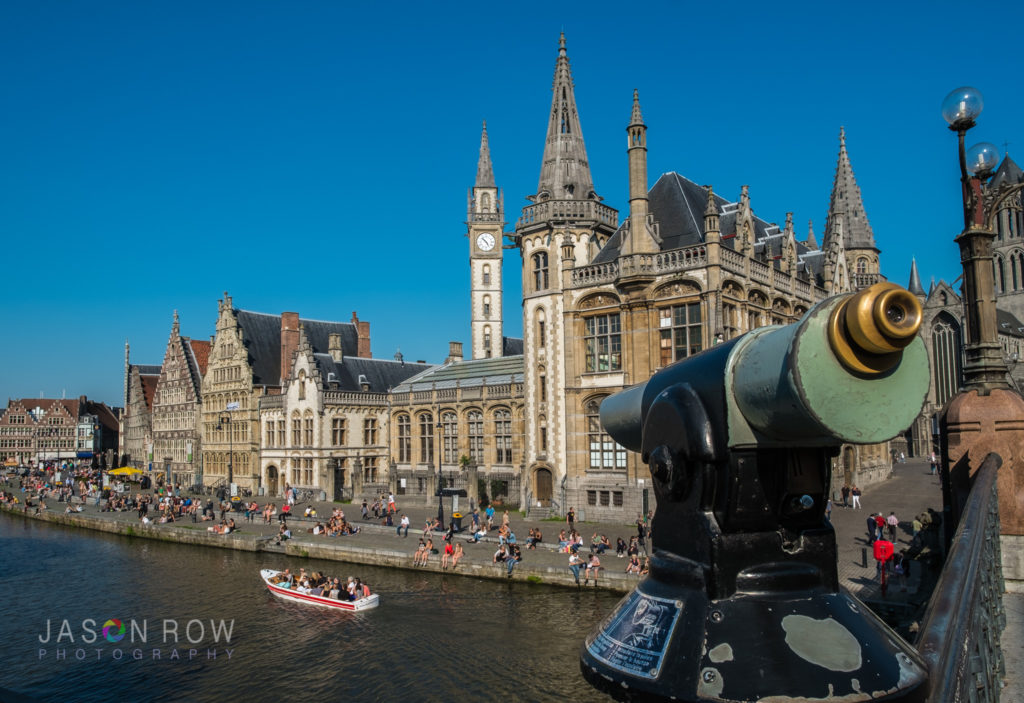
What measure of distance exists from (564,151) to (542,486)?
17.9m

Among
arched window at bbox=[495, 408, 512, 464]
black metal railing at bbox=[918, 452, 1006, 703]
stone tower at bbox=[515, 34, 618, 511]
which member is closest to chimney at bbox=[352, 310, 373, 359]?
arched window at bbox=[495, 408, 512, 464]

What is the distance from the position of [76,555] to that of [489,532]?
68.0ft

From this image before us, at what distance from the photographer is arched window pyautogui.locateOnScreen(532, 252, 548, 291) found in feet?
115

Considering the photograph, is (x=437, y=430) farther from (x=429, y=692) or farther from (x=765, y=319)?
(x=429, y=692)

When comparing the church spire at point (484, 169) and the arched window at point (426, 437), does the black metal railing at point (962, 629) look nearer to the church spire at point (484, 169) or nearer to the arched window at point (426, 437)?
the arched window at point (426, 437)

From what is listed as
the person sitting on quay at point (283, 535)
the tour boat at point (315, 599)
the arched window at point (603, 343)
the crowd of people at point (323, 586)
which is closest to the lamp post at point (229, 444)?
the person sitting on quay at point (283, 535)

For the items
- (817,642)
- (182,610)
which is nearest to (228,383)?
(182,610)

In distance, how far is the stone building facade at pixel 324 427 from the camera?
159ft

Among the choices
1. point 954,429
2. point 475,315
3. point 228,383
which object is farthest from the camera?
point 475,315

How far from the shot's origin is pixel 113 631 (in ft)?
71.3

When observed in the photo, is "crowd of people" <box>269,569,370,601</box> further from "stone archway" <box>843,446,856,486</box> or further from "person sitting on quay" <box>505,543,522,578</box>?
"stone archway" <box>843,446,856,486</box>

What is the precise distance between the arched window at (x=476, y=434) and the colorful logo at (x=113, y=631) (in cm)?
2365

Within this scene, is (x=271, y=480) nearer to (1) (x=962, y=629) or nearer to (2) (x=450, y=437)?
(2) (x=450, y=437)

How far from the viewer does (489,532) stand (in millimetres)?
30828
